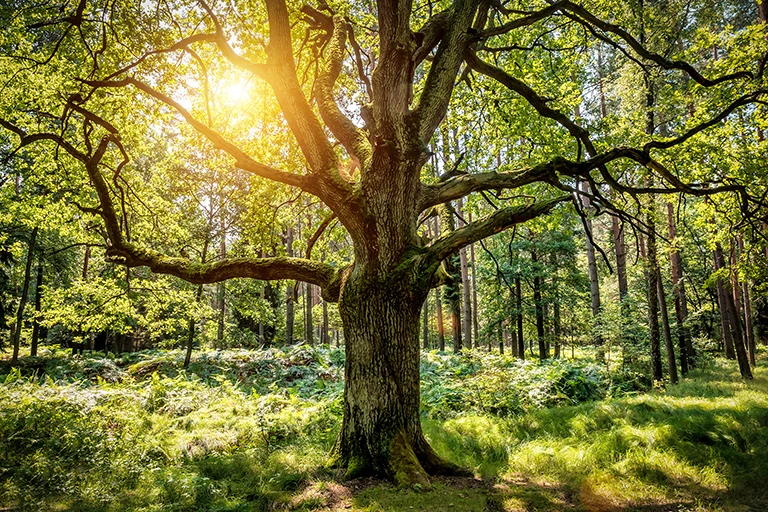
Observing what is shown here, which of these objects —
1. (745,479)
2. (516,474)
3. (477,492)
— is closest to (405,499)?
(477,492)

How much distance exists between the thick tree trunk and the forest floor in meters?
0.32

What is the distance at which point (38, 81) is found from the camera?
8141 millimetres

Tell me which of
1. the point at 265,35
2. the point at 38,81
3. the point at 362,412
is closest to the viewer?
the point at 362,412

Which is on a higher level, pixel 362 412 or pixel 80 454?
pixel 362 412

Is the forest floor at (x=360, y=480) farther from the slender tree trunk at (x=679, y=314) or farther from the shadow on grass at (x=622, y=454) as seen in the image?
the slender tree trunk at (x=679, y=314)

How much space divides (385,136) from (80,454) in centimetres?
613

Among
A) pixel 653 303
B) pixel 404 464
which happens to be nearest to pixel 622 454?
pixel 404 464

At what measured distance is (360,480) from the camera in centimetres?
439

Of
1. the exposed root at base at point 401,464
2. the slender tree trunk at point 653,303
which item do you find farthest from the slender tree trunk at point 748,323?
the exposed root at base at point 401,464

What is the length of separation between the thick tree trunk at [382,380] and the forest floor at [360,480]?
1.05ft

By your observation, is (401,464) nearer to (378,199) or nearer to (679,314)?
(378,199)

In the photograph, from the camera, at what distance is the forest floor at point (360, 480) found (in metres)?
4.19

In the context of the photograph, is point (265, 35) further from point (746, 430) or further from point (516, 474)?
point (746, 430)

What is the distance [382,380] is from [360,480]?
1.12 m
